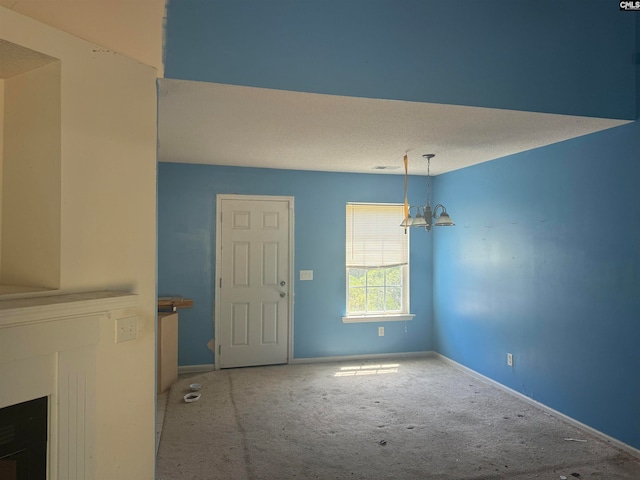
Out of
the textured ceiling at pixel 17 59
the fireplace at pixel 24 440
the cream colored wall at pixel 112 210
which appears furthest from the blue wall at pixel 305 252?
the fireplace at pixel 24 440

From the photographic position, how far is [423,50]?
2.67m

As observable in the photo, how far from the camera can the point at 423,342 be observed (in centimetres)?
569

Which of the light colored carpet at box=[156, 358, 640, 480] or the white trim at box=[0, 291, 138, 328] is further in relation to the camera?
the light colored carpet at box=[156, 358, 640, 480]

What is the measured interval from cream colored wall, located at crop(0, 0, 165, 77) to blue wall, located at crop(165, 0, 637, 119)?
0.08 meters

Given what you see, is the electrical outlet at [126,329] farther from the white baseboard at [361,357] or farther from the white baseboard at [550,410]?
the white baseboard at [550,410]

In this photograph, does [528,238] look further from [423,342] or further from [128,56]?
[128,56]

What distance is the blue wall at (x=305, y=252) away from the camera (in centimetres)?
488

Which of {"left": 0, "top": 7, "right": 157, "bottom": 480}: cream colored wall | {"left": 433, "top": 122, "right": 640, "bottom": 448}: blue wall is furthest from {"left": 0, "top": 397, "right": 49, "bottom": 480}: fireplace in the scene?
{"left": 433, "top": 122, "right": 640, "bottom": 448}: blue wall

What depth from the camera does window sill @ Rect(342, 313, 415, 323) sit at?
5.39 meters

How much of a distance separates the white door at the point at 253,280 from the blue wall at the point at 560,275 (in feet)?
6.73

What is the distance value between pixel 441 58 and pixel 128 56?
1781mm

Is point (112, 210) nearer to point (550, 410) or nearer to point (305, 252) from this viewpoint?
point (305, 252)

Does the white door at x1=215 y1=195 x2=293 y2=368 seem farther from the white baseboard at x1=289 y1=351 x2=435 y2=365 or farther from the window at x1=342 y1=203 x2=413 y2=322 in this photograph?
the window at x1=342 y1=203 x2=413 y2=322

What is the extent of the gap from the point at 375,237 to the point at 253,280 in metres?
1.61
